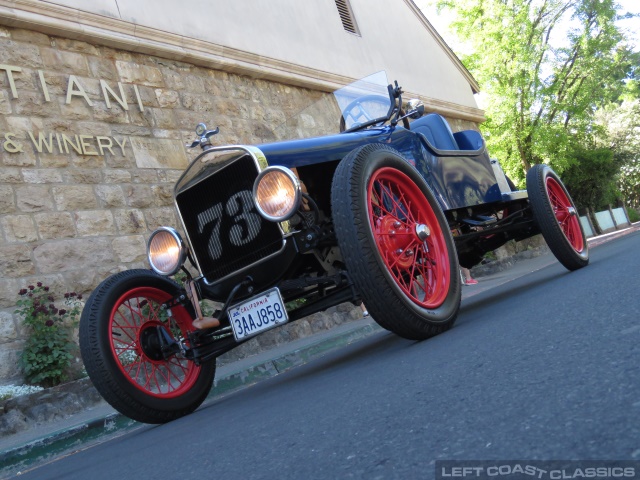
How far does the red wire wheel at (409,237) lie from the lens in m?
4.14

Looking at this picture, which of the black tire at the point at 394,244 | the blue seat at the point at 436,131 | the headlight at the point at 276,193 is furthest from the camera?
the blue seat at the point at 436,131

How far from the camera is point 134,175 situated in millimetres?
9172

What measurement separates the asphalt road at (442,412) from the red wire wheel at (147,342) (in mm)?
356

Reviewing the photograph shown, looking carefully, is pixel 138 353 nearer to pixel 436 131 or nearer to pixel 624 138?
pixel 436 131

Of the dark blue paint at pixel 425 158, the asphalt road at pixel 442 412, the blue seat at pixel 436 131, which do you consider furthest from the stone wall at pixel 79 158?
the asphalt road at pixel 442 412

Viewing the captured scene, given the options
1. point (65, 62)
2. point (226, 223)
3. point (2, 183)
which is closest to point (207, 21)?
point (65, 62)

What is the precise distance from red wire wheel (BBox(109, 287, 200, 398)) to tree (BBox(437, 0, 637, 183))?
19.3 meters

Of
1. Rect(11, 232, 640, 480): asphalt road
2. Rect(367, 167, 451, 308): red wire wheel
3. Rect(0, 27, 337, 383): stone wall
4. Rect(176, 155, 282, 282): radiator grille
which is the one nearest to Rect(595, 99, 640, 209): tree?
Rect(0, 27, 337, 383): stone wall

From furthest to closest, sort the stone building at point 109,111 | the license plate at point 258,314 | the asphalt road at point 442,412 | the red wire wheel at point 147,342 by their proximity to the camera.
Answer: the stone building at point 109,111 < the red wire wheel at point 147,342 < the license plate at point 258,314 < the asphalt road at point 442,412

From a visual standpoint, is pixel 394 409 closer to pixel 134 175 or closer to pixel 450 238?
pixel 450 238

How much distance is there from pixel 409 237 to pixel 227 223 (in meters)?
1.14

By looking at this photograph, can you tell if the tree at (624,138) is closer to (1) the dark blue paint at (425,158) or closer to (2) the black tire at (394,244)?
(1) the dark blue paint at (425,158)

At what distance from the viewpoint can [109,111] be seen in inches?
361

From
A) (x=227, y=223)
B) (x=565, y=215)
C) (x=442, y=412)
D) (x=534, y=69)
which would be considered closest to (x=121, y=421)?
(x=227, y=223)
